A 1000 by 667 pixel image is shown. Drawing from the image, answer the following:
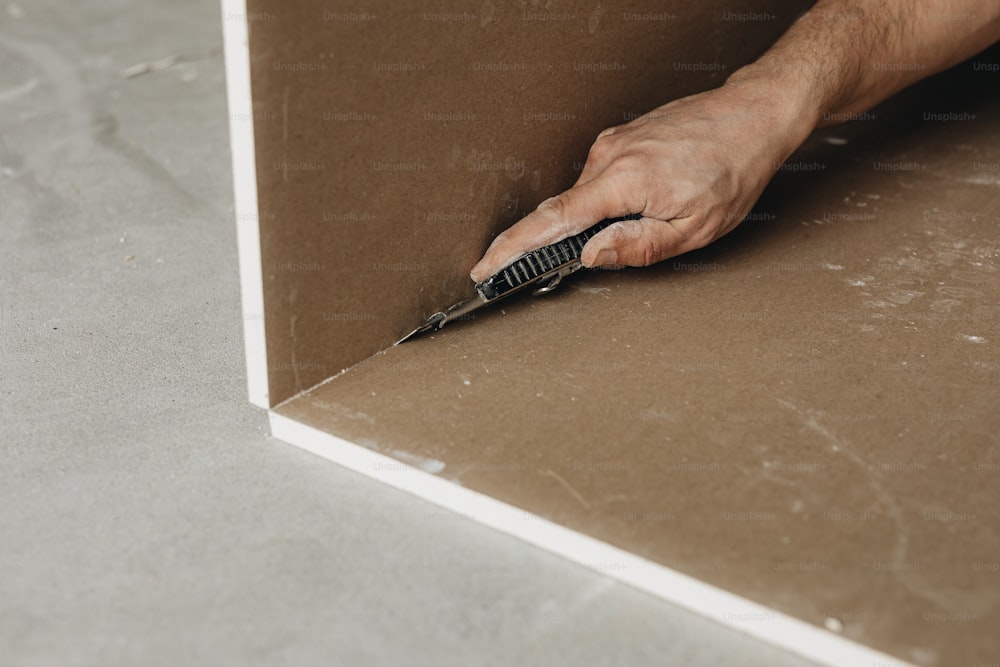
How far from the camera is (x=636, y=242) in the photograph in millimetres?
1266

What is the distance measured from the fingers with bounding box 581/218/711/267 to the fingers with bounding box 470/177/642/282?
24 millimetres

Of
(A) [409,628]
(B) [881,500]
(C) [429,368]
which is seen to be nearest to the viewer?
(A) [409,628]

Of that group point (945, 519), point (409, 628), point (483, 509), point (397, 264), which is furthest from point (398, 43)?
point (945, 519)

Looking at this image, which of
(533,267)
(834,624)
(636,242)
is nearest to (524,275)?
(533,267)

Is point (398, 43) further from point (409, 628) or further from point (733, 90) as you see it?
point (409, 628)

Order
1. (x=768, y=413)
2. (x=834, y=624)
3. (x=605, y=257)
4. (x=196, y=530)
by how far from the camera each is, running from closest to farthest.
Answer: (x=834, y=624) < (x=196, y=530) < (x=768, y=413) < (x=605, y=257)

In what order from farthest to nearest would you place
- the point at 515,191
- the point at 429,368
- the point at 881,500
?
the point at 515,191 → the point at 429,368 → the point at 881,500

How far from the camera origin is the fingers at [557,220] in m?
1.23

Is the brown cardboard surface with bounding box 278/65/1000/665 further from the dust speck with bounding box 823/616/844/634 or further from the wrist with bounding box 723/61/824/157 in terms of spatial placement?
the wrist with bounding box 723/61/824/157

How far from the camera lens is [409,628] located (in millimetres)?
816

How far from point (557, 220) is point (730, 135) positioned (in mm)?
280

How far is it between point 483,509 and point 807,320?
0.54m

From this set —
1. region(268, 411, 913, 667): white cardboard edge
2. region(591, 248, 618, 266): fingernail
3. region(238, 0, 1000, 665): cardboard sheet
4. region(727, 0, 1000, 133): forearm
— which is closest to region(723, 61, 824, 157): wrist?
region(727, 0, 1000, 133): forearm

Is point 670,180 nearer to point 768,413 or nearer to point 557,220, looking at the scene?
point 557,220
